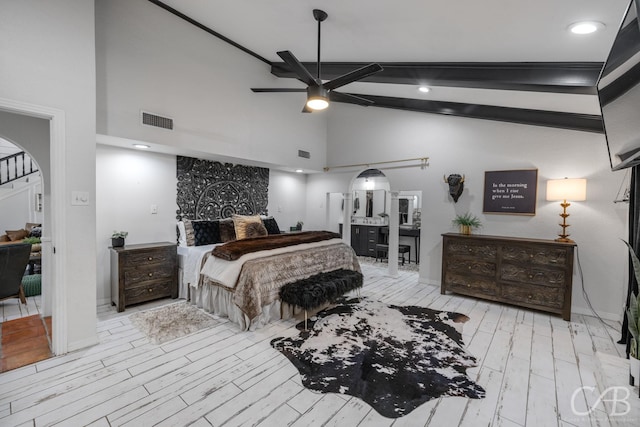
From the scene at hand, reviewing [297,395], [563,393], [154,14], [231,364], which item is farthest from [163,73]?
[563,393]

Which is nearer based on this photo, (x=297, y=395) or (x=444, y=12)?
(x=297, y=395)

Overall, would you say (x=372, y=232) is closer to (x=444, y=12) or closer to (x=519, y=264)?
(x=519, y=264)

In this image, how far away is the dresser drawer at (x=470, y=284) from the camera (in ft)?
13.2

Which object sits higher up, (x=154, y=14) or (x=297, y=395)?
(x=154, y=14)

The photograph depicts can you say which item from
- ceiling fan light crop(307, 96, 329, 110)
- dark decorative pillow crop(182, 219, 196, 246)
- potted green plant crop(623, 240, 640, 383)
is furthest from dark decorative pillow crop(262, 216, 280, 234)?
potted green plant crop(623, 240, 640, 383)

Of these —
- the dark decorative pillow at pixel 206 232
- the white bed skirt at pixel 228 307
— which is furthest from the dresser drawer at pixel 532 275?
the dark decorative pillow at pixel 206 232

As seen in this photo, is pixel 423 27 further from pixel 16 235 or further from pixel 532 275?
pixel 16 235

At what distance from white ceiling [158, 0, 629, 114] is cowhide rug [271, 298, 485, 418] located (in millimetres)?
2852

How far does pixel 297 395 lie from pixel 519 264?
11.3 feet

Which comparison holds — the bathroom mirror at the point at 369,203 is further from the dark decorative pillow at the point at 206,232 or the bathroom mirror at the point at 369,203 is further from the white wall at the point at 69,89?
the white wall at the point at 69,89

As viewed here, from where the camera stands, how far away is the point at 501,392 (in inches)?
83.3

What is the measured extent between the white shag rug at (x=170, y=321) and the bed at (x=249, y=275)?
0.59 ft

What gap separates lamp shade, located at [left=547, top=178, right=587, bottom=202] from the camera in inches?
138

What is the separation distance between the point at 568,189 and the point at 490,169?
106cm
